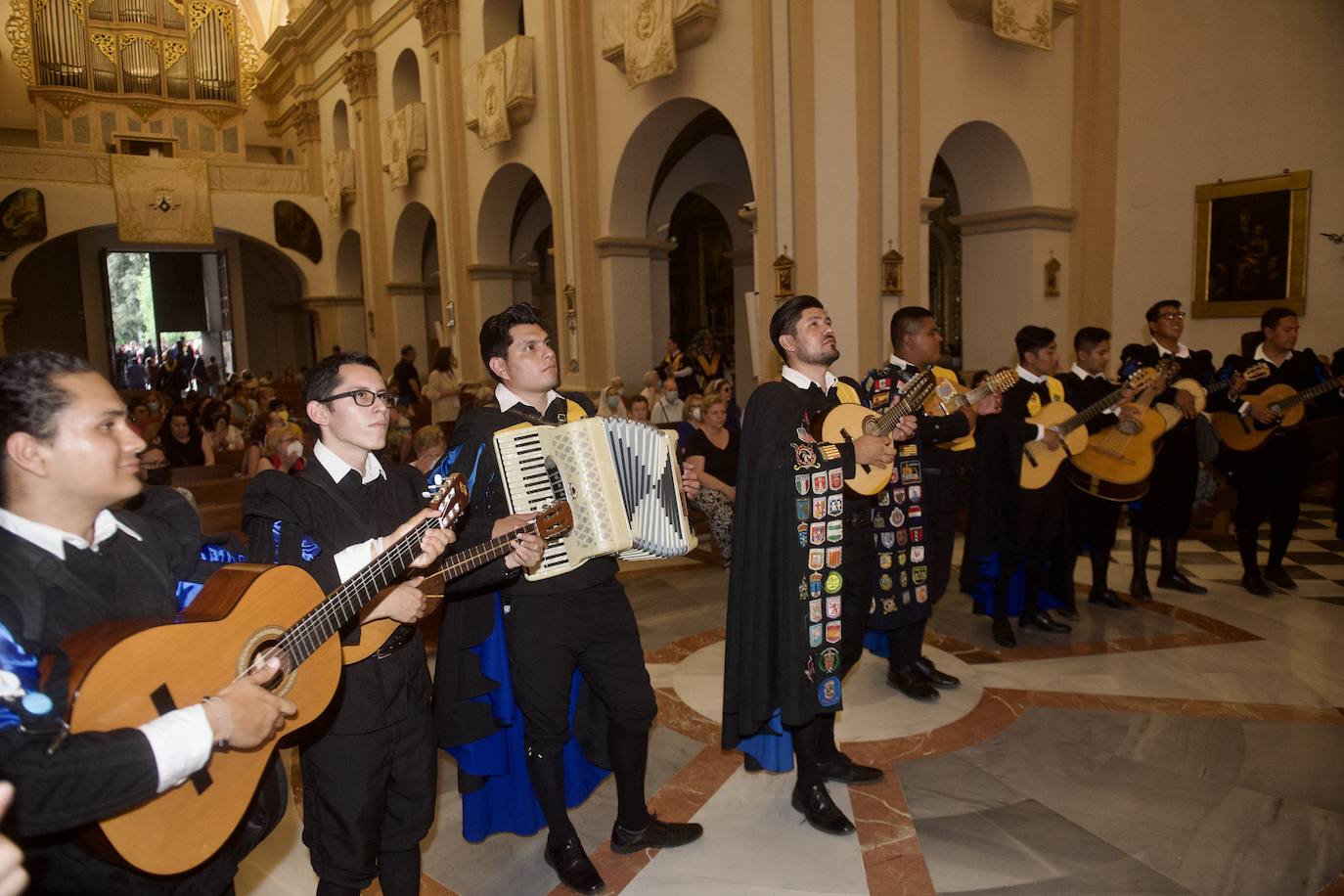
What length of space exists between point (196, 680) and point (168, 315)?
27.6 metres

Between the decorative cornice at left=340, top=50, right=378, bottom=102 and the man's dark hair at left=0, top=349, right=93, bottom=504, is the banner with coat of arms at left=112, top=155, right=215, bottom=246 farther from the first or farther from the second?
the man's dark hair at left=0, top=349, right=93, bottom=504

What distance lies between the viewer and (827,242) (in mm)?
8773

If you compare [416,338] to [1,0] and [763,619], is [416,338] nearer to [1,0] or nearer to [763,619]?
[1,0]

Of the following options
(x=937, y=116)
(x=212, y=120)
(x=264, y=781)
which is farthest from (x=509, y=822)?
(x=212, y=120)

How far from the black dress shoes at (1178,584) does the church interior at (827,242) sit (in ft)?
1.01

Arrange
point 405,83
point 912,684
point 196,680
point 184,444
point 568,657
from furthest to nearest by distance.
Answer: point 405,83, point 184,444, point 912,684, point 568,657, point 196,680

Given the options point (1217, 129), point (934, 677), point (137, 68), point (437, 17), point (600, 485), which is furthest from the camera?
point (137, 68)

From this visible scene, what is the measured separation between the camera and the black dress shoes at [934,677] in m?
4.35

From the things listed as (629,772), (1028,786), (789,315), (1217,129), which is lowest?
(1028,786)

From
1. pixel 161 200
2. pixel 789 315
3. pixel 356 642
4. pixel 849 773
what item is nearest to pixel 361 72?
pixel 161 200

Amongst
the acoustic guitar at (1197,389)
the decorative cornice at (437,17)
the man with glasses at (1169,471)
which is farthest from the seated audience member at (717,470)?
the decorative cornice at (437,17)

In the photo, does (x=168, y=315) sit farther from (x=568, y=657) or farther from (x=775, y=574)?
(x=775, y=574)

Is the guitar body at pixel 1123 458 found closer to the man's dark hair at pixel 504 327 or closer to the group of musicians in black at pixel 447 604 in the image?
the group of musicians in black at pixel 447 604

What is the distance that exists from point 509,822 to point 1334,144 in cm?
992
